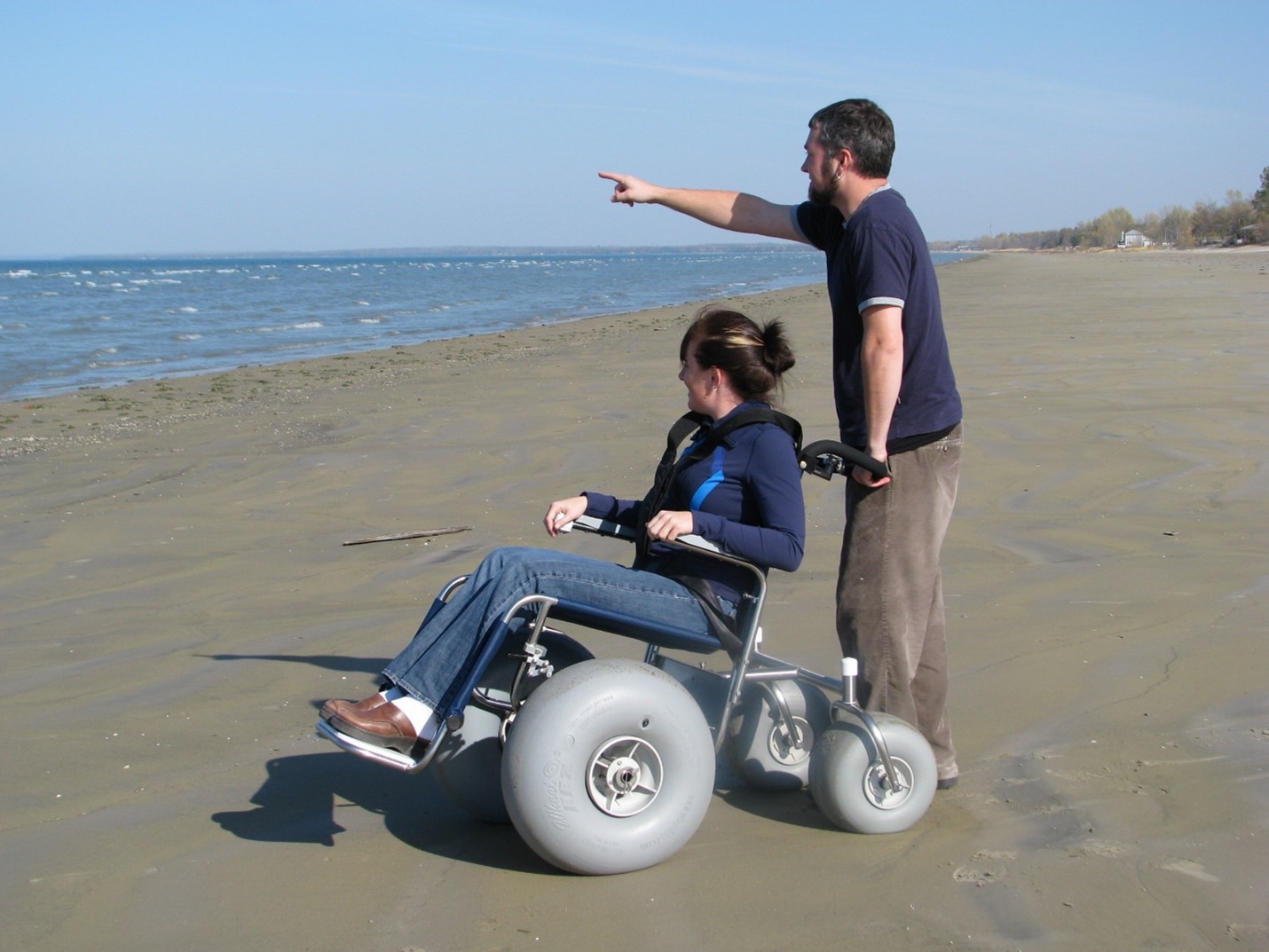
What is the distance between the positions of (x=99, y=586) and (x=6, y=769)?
236 centimetres

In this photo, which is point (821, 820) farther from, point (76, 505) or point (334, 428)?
point (334, 428)

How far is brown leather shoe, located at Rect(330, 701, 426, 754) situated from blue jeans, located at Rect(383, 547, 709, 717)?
0.07 meters

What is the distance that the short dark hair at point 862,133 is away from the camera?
3451mm

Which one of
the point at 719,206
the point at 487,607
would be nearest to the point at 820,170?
the point at 719,206

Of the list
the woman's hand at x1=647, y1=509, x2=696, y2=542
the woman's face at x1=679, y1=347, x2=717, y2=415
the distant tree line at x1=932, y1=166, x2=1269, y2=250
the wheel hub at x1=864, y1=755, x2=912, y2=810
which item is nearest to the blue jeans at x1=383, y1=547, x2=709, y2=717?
the woman's hand at x1=647, y1=509, x2=696, y2=542

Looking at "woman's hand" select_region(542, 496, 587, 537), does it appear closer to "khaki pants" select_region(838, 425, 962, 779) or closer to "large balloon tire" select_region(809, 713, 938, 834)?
"khaki pants" select_region(838, 425, 962, 779)

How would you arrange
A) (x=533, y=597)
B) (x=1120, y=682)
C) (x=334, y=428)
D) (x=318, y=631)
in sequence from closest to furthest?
1. (x=533, y=597)
2. (x=1120, y=682)
3. (x=318, y=631)
4. (x=334, y=428)

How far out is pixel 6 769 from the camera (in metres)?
3.94

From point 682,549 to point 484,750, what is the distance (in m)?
0.78

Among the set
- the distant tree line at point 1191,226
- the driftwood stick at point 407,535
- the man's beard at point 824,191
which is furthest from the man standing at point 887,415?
the distant tree line at point 1191,226

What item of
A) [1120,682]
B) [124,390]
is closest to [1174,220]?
[124,390]

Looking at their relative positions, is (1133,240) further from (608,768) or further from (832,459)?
(608,768)

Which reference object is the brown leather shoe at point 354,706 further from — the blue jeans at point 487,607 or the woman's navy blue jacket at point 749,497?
the woman's navy blue jacket at point 749,497

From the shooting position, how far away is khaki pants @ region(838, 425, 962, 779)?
11.7ft
